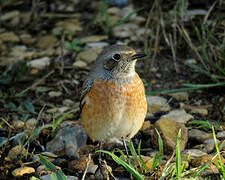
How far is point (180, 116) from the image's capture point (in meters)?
5.16

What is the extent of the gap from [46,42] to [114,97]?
3.51m

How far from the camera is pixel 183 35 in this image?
19.8 ft

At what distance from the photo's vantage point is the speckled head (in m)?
4.19

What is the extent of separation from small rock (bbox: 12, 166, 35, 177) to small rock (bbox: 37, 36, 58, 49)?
10.9ft

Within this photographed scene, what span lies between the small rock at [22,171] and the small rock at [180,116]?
190 cm

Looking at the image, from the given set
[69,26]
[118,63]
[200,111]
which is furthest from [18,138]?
[69,26]

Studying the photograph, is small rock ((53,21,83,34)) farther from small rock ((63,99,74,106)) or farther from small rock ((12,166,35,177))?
small rock ((12,166,35,177))

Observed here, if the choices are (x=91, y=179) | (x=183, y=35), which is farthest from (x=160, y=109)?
(x=91, y=179)

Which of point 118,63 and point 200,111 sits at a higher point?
point 118,63

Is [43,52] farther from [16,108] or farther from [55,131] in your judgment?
[55,131]

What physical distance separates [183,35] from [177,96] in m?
0.97

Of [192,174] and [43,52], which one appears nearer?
[192,174]

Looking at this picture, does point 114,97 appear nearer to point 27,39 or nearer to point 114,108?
point 114,108

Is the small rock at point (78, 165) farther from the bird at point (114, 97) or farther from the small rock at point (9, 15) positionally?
the small rock at point (9, 15)
